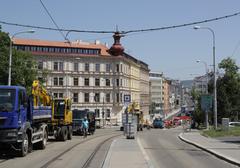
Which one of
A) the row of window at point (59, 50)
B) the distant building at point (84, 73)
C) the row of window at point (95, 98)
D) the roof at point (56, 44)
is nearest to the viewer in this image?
the row of window at point (59, 50)

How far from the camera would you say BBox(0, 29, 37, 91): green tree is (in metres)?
61.8

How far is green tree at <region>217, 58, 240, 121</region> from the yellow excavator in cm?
3386

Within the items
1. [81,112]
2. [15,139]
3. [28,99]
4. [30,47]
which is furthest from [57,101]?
Answer: [30,47]

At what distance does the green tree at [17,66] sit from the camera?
6175cm

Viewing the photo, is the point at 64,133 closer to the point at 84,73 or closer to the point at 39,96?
the point at 39,96

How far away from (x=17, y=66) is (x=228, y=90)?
29.1 meters

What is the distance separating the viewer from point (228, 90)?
231 feet

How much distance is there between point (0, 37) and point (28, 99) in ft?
131

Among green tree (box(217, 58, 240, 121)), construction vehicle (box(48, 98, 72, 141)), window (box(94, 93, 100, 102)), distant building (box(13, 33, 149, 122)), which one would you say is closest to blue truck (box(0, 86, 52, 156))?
construction vehicle (box(48, 98, 72, 141))

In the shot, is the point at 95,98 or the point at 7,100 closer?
the point at 7,100

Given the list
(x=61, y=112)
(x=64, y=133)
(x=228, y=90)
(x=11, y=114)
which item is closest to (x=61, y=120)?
(x=61, y=112)

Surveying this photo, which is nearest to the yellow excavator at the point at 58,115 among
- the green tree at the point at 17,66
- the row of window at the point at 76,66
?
the green tree at the point at 17,66

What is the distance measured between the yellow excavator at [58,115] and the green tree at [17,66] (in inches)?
792

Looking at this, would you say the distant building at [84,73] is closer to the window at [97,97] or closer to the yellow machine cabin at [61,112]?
the window at [97,97]
